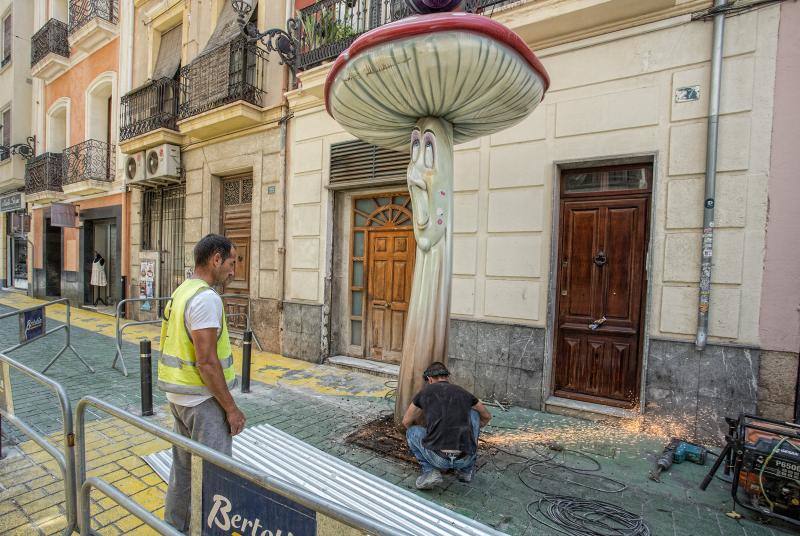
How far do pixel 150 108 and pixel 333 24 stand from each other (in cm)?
644

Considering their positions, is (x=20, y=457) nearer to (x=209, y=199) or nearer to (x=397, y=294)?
(x=397, y=294)

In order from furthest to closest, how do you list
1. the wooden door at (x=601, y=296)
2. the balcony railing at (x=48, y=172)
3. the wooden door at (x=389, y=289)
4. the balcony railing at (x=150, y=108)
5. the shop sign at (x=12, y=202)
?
the shop sign at (x=12, y=202)
the balcony railing at (x=48, y=172)
the balcony railing at (x=150, y=108)
the wooden door at (x=389, y=289)
the wooden door at (x=601, y=296)

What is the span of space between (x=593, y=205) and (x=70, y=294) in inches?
650

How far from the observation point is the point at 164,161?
9.80 m

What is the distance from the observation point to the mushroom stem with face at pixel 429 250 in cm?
398

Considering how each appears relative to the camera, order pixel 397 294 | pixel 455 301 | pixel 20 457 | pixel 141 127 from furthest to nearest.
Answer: pixel 141 127
pixel 397 294
pixel 455 301
pixel 20 457

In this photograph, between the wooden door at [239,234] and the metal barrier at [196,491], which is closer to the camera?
the metal barrier at [196,491]

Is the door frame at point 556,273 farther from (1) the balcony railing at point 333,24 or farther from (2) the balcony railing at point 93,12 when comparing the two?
(2) the balcony railing at point 93,12

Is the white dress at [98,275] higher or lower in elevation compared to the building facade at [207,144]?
lower

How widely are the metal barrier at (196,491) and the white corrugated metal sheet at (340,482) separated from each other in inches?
25.6

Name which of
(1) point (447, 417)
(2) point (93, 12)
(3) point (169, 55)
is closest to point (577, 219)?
(1) point (447, 417)

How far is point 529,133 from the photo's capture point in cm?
530

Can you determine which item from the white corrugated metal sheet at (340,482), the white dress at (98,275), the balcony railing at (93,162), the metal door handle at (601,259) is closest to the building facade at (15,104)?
the balcony railing at (93,162)

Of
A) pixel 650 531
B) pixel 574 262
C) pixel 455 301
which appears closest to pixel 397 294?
pixel 455 301
